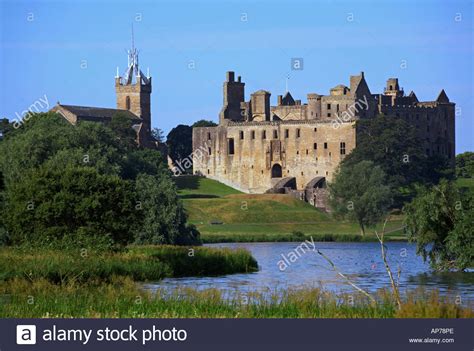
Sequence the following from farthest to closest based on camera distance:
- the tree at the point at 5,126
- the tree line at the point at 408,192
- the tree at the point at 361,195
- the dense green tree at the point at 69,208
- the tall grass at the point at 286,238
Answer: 1. the tree at the point at 5,126
2. the tree at the point at 361,195
3. the tall grass at the point at 286,238
4. the tree line at the point at 408,192
5. the dense green tree at the point at 69,208

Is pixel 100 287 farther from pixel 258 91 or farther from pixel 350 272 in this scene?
pixel 258 91

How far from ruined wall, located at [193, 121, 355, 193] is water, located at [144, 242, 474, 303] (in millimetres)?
48356

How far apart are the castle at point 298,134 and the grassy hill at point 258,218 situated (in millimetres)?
11072

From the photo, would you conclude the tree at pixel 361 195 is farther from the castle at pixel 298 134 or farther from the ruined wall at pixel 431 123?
the ruined wall at pixel 431 123

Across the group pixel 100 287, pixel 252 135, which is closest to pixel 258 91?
pixel 252 135

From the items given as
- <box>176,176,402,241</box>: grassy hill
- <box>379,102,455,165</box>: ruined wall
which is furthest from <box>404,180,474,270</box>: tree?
<box>379,102,455,165</box>: ruined wall

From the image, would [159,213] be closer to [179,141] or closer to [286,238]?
[286,238]

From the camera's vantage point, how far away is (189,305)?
3012 centimetres

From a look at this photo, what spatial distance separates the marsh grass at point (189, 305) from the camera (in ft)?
93.5

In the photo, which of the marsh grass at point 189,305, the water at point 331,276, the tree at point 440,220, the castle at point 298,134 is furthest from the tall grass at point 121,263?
the castle at point 298,134

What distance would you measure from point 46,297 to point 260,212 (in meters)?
69.7

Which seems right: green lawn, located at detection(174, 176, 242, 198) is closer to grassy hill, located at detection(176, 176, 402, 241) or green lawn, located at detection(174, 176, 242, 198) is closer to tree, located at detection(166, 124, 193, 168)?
grassy hill, located at detection(176, 176, 402, 241)

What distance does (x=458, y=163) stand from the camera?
151 m

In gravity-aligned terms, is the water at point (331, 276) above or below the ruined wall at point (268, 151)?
below
